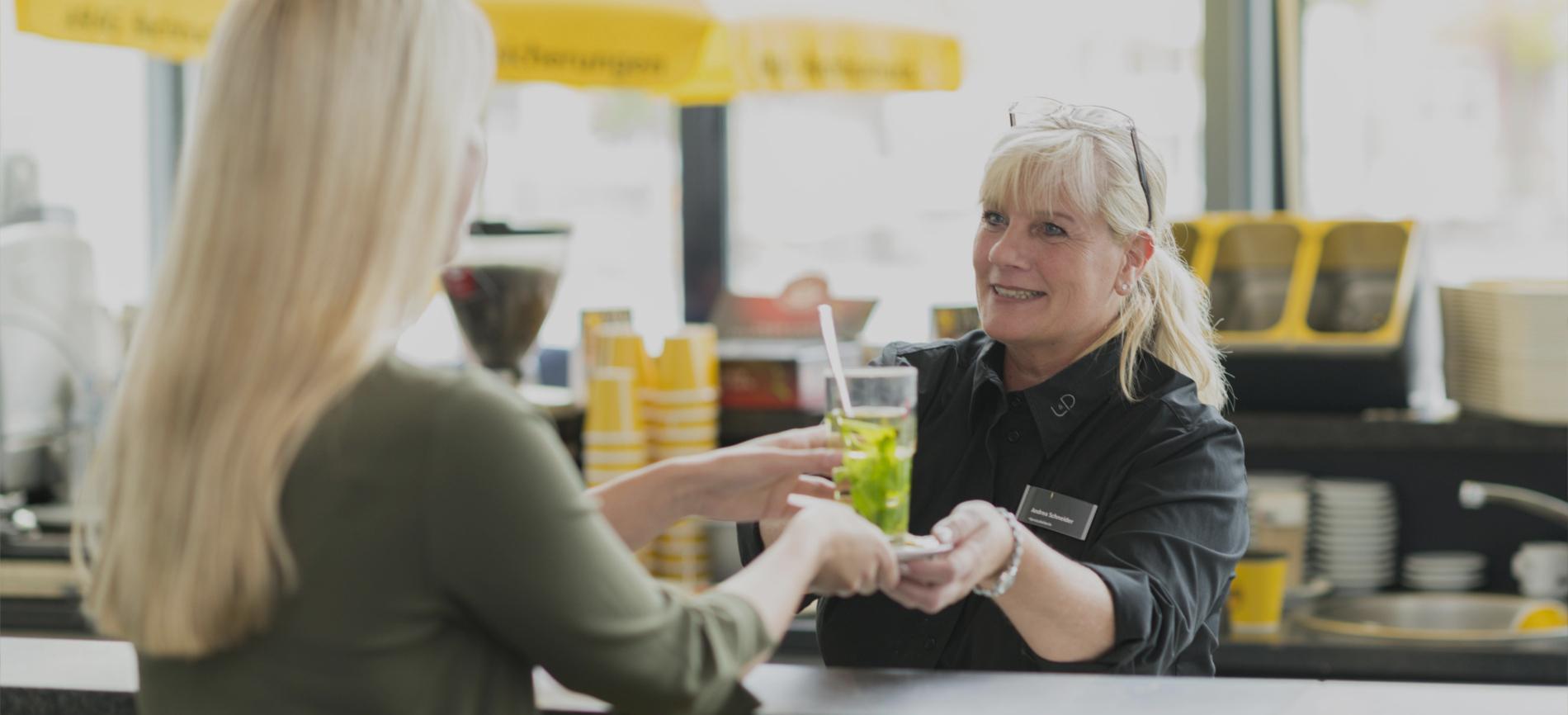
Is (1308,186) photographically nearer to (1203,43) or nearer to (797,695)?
(1203,43)

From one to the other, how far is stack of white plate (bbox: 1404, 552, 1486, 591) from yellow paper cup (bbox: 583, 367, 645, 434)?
1929mm

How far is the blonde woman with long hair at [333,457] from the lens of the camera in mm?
1077

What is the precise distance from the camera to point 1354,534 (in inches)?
158

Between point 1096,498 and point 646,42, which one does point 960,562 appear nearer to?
point 1096,498

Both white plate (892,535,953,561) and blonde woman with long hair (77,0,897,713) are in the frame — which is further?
white plate (892,535,953,561)

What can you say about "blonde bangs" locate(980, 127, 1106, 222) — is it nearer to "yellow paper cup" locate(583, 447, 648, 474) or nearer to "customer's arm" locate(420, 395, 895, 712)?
"customer's arm" locate(420, 395, 895, 712)

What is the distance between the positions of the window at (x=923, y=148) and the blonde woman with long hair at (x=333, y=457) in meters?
3.81

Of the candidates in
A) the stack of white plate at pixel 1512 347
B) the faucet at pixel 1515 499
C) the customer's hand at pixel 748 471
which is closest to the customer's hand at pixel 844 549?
the customer's hand at pixel 748 471

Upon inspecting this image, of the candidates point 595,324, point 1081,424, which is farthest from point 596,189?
point 1081,424

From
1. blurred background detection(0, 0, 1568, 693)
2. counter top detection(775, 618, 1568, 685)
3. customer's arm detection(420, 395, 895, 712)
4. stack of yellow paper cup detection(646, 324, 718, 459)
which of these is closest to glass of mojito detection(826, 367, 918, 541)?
customer's arm detection(420, 395, 895, 712)

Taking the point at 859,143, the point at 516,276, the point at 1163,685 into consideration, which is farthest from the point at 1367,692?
the point at 859,143

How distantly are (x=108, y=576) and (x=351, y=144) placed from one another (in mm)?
353

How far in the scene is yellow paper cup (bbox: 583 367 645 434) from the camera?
3.98 metres

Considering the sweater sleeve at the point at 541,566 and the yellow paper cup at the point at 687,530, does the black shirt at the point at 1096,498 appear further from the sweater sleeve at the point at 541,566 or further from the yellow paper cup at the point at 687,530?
the yellow paper cup at the point at 687,530
